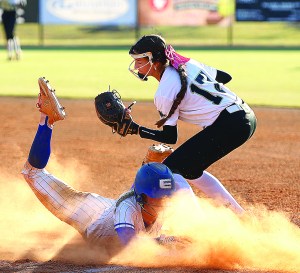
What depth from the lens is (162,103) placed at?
6234 mm

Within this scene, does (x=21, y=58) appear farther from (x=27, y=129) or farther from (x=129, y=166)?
(x=129, y=166)

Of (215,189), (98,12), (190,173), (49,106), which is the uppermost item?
(49,106)

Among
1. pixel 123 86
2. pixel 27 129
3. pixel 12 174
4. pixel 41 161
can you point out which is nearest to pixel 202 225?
pixel 41 161

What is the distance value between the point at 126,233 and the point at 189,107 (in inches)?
49.2

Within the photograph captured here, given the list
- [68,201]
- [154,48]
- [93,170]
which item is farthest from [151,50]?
[93,170]

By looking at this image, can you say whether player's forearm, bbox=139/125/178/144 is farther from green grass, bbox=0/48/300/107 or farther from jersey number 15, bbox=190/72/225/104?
green grass, bbox=0/48/300/107

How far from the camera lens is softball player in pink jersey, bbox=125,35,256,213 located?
20.6 ft

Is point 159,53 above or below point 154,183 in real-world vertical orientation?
above

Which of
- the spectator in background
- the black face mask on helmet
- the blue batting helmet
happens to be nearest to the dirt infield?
the blue batting helmet

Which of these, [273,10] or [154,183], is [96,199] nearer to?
[154,183]

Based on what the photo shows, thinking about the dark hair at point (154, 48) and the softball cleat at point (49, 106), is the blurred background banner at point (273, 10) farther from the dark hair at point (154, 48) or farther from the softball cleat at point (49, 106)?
the dark hair at point (154, 48)

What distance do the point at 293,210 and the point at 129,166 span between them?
8.59 ft

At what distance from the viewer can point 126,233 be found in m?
5.63

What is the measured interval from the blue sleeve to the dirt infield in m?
0.18
